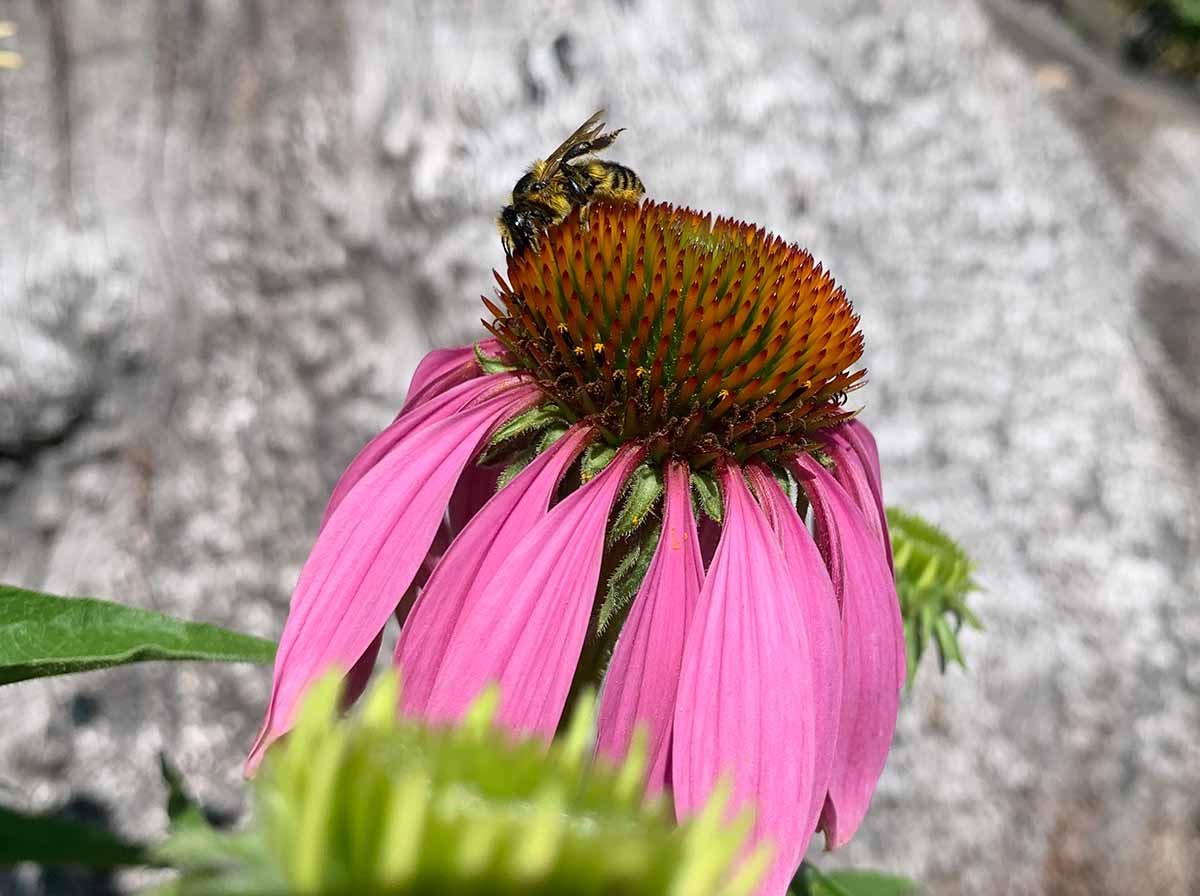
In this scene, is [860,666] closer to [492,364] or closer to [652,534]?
[652,534]

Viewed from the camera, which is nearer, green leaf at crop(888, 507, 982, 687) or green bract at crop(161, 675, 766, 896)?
green bract at crop(161, 675, 766, 896)

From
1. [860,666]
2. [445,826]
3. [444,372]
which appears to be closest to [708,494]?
[860,666]

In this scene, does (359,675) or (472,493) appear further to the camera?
(472,493)

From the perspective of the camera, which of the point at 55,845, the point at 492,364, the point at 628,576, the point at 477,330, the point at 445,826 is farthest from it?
the point at 477,330

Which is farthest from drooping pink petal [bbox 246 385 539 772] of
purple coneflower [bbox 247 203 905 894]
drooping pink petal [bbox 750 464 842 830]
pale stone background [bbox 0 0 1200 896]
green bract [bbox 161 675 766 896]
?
pale stone background [bbox 0 0 1200 896]

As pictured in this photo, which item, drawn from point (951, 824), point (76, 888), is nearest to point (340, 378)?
point (76, 888)

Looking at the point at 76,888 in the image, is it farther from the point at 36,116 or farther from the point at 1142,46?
the point at 1142,46

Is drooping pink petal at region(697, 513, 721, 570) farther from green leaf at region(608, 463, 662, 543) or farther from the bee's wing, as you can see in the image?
the bee's wing
